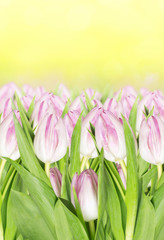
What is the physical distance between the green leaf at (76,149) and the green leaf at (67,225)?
68 mm

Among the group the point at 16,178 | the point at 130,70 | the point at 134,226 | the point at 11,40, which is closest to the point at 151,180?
the point at 134,226

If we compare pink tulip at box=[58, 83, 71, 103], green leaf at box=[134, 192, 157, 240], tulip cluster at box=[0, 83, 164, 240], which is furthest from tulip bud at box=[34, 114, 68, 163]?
pink tulip at box=[58, 83, 71, 103]

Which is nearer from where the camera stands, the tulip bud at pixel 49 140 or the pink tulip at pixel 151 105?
the tulip bud at pixel 49 140

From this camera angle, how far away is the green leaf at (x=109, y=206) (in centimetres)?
46

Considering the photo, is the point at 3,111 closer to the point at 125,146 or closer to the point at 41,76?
the point at 125,146

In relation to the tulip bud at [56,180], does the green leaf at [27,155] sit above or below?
above

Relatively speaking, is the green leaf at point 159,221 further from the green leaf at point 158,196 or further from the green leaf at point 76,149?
the green leaf at point 76,149

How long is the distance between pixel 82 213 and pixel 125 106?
24 centimetres

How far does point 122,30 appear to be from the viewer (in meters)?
2.02

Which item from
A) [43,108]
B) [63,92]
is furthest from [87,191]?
[63,92]

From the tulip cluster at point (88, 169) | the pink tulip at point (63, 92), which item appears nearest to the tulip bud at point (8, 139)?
the tulip cluster at point (88, 169)

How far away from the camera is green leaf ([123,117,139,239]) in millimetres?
450

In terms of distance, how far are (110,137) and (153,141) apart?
0.05m

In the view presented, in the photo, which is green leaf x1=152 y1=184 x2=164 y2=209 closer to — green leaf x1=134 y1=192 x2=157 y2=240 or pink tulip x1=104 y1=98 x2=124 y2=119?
green leaf x1=134 y1=192 x2=157 y2=240
